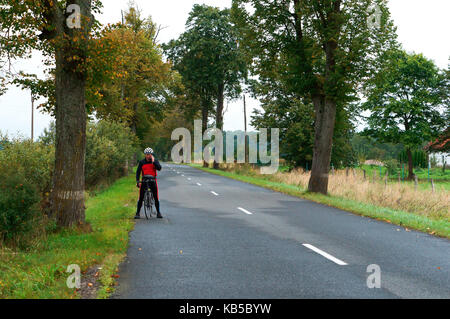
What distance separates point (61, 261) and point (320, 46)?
15473mm

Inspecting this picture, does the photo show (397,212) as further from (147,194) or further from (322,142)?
(147,194)

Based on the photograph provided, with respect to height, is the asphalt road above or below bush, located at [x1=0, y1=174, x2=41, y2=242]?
below

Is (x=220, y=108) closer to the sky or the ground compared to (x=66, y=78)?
A: closer to the sky

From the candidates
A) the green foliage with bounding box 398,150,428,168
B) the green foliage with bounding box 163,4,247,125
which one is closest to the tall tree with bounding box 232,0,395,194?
the green foliage with bounding box 163,4,247,125

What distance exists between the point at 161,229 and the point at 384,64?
41.1ft

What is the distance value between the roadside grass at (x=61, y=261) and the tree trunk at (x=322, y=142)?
11239 mm

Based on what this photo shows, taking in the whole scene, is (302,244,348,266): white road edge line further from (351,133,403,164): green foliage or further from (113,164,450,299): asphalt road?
(351,133,403,164): green foliage

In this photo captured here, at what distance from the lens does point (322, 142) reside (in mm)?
19578

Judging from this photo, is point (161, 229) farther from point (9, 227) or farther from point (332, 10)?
point (332, 10)

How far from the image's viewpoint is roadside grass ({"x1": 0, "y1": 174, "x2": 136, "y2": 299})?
527cm

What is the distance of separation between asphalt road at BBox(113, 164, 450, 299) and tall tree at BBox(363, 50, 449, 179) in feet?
120

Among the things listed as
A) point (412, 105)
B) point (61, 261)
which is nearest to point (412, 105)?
point (412, 105)

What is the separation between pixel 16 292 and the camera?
5.14 metres
